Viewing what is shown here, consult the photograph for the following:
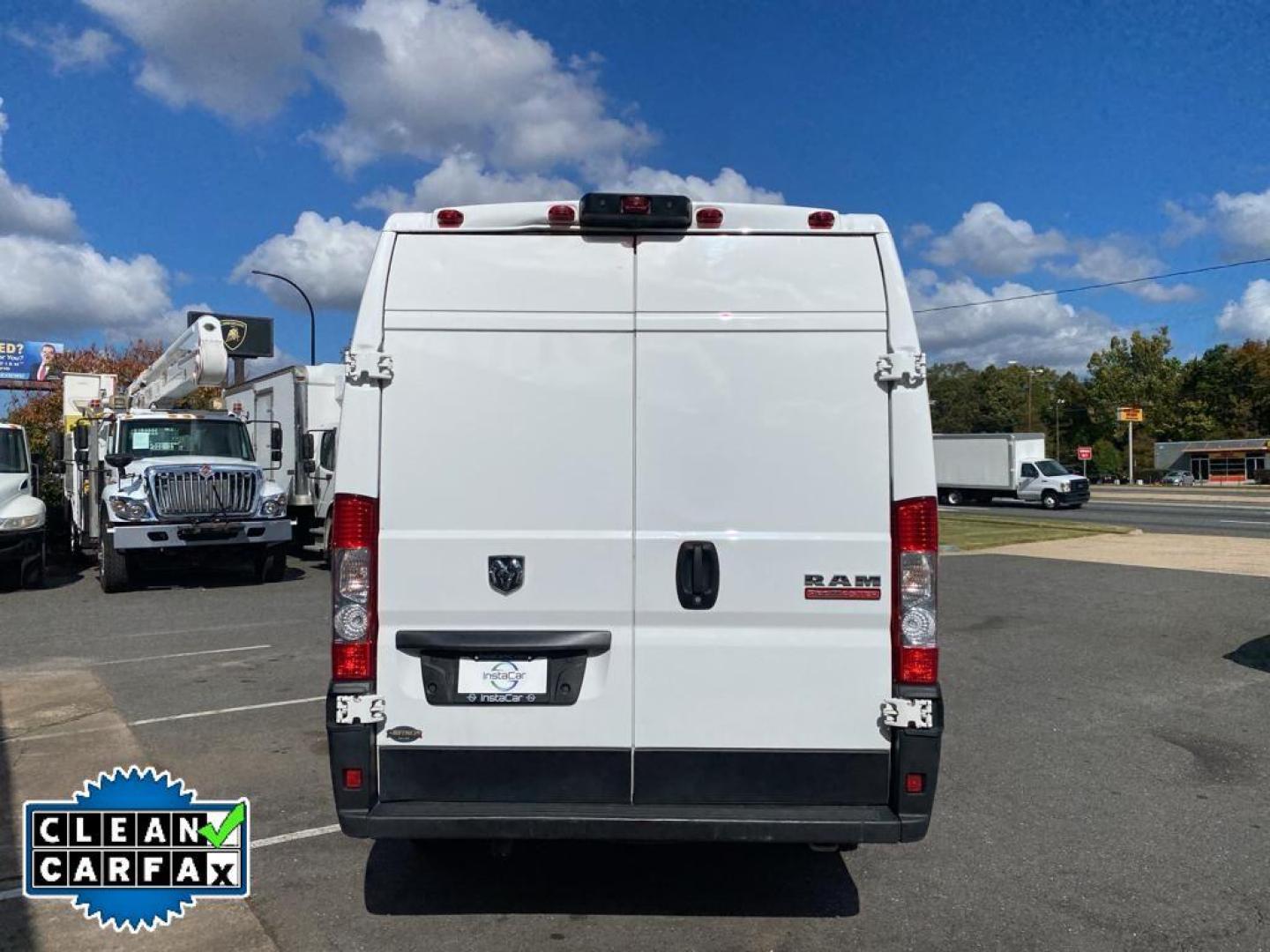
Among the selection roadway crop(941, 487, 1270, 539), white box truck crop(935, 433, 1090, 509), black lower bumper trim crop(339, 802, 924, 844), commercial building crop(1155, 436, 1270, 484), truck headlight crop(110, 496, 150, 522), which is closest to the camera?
black lower bumper trim crop(339, 802, 924, 844)

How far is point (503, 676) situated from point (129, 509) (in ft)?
39.5

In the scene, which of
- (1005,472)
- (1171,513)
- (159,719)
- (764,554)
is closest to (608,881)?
(764,554)

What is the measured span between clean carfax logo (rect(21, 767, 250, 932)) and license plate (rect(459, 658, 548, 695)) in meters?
1.54

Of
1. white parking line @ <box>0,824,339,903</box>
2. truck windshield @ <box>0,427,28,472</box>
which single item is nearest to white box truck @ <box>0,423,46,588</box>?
truck windshield @ <box>0,427,28,472</box>

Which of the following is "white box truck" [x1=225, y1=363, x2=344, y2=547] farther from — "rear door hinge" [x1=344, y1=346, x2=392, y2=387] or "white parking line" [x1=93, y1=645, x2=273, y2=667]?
Answer: "rear door hinge" [x1=344, y1=346, x2=392, y2=387]

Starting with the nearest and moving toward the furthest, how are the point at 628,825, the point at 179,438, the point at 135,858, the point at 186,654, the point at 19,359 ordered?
the point at 628,825, the point at 135,858, the point at 186,654, the point at 179,438, the point at 19,359

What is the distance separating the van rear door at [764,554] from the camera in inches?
140

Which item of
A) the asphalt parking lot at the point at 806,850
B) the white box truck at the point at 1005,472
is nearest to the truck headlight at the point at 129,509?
the asphalt parking lot at the point at 806,850

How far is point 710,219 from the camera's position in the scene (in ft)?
12.2

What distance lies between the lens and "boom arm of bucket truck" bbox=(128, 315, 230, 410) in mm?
14234

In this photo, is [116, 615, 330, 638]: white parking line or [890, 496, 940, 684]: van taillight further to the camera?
[116, 615, 330, 638]: white parking line

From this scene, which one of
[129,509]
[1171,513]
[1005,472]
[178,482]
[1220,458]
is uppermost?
[1220,458]

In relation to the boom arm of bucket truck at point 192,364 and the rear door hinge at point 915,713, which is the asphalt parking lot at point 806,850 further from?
the boom arm of bucket truck at point 192,364

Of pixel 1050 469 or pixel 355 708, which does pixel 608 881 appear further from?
pixel 1050 469
